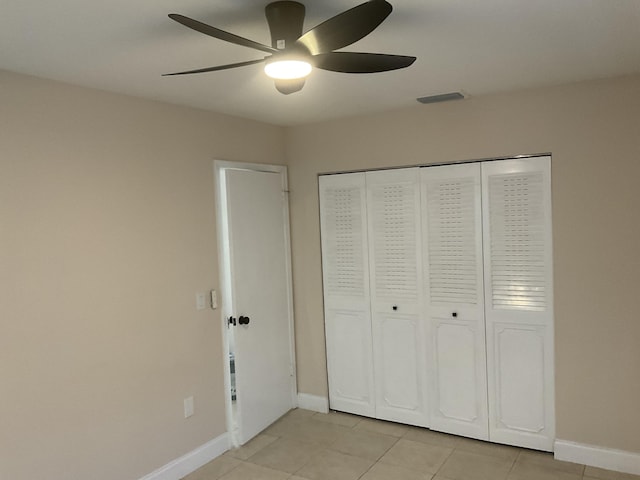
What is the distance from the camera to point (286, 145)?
4.38 metres

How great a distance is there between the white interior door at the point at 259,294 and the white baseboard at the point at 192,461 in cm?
16

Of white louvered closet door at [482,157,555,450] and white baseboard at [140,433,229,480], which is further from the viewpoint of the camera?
white louvered closet door at [482,157,555,450]

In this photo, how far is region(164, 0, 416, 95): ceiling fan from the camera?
1.63 meters

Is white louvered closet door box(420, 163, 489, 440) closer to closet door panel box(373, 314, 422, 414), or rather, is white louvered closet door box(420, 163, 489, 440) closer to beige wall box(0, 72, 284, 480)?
closet door panel box(373, 314, 422, 414)

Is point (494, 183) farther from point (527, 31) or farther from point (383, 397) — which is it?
point (383, 397)

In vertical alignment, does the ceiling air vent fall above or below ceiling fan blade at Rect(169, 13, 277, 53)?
above

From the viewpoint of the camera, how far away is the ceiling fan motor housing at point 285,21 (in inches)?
A: 72.2

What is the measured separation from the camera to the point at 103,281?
2.91 m

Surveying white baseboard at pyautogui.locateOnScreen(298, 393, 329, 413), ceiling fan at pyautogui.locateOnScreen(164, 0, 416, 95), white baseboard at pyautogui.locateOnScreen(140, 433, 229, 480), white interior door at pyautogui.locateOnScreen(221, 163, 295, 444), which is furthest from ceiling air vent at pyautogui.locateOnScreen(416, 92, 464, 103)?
white baseboard at pyautogui.locateOnScreen(140, 433, 229, 480)

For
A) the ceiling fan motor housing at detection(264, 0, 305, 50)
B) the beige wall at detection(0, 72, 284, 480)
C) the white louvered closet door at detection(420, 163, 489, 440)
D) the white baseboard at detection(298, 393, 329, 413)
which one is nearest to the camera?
the ceiling fan motor housing at detection(264, 0, 305, 50)

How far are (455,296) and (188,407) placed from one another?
1.97 meters

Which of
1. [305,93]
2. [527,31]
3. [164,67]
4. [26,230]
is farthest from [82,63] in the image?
[527,31]

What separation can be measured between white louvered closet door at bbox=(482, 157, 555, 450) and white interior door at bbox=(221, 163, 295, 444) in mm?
1608

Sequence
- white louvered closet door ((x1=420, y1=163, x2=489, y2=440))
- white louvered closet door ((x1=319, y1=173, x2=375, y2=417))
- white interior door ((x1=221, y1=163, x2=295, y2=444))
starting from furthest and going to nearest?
white louvered closet door ((x1=319, y1=173, x2=375, y2=417))
white interior door ((x1=221, y1=163, x2=295, y2=444))
white louvered closet door ((x1=420, y1=163, x2=489, y2=440))
